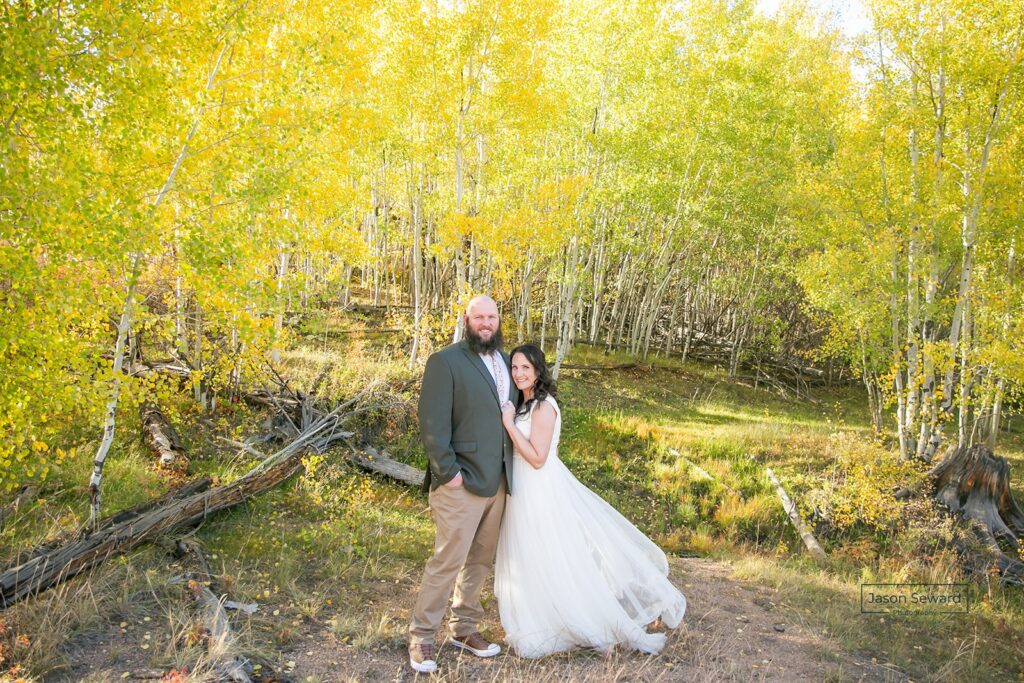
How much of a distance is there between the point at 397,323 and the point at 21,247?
12743mm

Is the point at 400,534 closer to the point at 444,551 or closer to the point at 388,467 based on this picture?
the point at 388,467

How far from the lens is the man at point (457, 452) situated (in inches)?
151

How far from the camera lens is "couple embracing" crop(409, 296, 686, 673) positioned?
3.90 meters

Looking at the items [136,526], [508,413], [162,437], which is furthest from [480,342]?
[162,437]

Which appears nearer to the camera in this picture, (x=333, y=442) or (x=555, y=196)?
(x=333, y=442)

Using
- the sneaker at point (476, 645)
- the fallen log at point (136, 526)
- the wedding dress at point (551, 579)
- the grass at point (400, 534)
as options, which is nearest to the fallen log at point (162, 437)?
the grass at point (400, 534)

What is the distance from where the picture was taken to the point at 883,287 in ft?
39.3

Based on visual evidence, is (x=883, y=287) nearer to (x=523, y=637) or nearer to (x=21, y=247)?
(x=523, y=637)

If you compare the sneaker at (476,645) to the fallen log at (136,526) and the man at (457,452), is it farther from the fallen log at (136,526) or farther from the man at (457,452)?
the fallen log at (136,526)

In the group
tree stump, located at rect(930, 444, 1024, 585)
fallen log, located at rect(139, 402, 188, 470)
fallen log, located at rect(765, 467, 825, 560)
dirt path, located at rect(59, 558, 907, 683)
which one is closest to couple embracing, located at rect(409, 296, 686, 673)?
dirt path, located at rect(59, 558, 907, 683)

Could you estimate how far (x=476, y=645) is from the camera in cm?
412

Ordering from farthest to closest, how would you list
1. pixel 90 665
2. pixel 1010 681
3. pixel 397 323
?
pixel 397 323 → pixel 1010 681 → pixel 90 665

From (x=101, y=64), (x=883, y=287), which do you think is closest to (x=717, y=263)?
(x=883, y=287)

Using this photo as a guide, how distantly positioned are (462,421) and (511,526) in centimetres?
79
